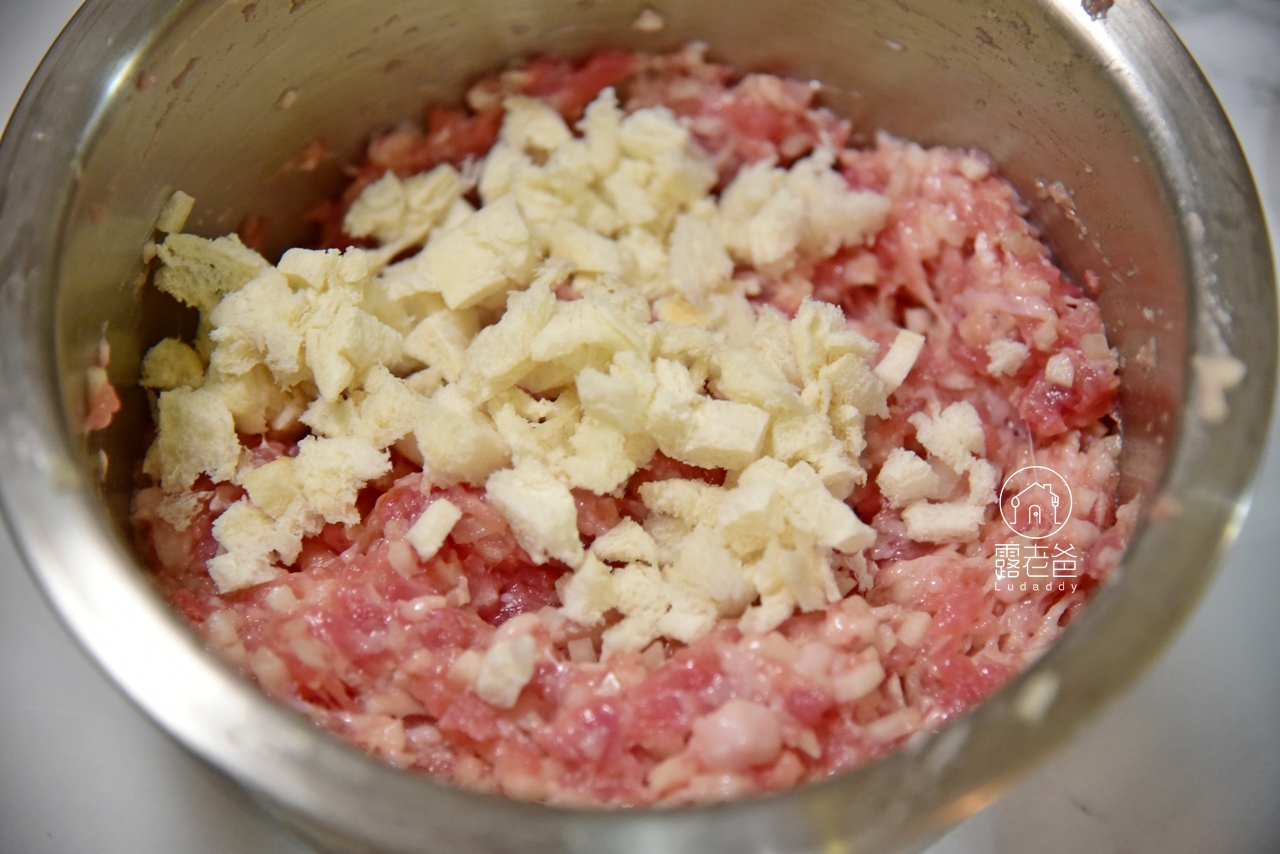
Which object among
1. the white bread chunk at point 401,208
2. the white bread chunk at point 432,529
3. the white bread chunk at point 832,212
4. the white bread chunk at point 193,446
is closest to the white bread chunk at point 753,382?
the white bread chunk at point 832,212

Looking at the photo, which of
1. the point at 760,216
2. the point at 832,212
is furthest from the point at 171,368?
the point at 832,212

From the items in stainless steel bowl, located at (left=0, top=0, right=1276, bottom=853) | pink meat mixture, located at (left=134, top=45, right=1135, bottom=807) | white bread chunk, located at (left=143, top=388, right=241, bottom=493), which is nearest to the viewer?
stainless steel bowl, located at (left=0, top=0, right=1276, bottom=853)

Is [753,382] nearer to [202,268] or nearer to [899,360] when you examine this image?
[899,360]

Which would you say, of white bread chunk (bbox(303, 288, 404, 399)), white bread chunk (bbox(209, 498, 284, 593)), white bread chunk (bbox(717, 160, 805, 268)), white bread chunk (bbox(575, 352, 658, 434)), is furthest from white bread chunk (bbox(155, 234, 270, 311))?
white bread chunk (bbox(717, 160, 805, 268))

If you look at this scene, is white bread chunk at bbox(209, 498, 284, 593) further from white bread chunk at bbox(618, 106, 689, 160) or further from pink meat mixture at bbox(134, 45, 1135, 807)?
white bread chunk at bbox(618, 106, 689, 160)

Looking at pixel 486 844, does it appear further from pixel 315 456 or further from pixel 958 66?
pixel 958 66

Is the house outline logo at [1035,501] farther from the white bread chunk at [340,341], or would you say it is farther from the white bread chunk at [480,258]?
the white bread chunk at [340,341]
